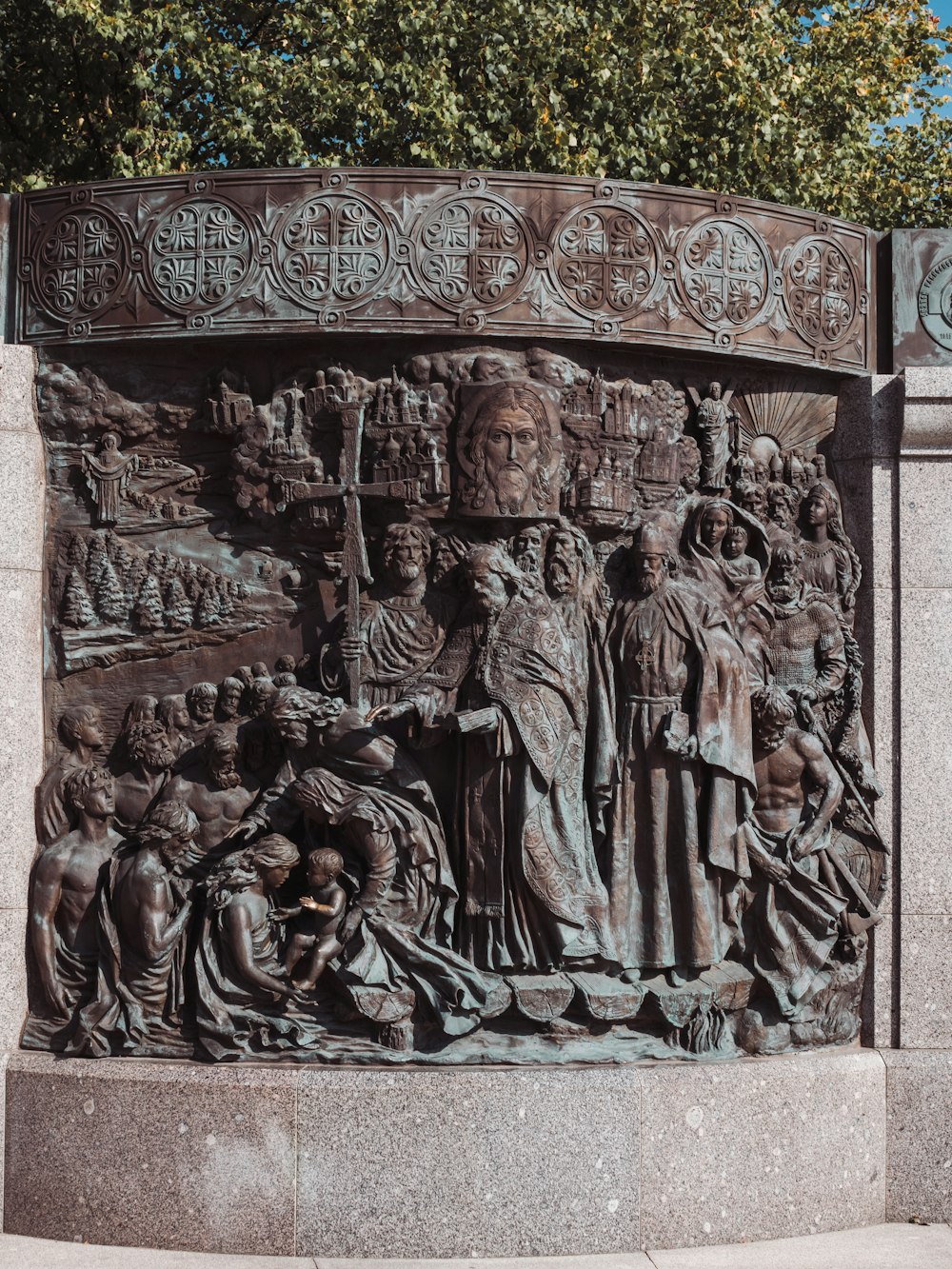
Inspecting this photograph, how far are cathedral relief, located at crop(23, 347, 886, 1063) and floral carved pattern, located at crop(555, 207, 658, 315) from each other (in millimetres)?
369

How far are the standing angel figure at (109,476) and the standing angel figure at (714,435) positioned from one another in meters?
2.95

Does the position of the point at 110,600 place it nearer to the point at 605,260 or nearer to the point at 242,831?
the point at 242,831

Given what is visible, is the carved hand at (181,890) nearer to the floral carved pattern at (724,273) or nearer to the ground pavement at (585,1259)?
the ground pavement at (585,1259)

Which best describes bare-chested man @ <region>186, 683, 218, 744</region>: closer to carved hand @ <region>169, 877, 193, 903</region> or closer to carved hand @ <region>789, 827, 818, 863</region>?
carved hand @ <region>169, 877, 193, 903</region>

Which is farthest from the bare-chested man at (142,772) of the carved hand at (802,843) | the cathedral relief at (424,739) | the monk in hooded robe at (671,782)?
the carved hand at (802,843)

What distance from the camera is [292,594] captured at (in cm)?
891

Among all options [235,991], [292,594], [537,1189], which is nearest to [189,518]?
[292,594]

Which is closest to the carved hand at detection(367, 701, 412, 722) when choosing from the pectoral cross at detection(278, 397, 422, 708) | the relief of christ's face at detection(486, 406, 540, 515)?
the pectoral cross at detection(278, 397, 422, 708)

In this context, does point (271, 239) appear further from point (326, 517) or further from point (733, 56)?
point (733, 56)

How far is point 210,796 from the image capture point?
8805 millimetres

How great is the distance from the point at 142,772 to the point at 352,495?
70.0 inches

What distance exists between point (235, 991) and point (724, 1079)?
2455mm

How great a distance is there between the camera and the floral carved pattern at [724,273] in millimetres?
8984

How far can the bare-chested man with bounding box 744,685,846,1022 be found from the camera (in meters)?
8.96
